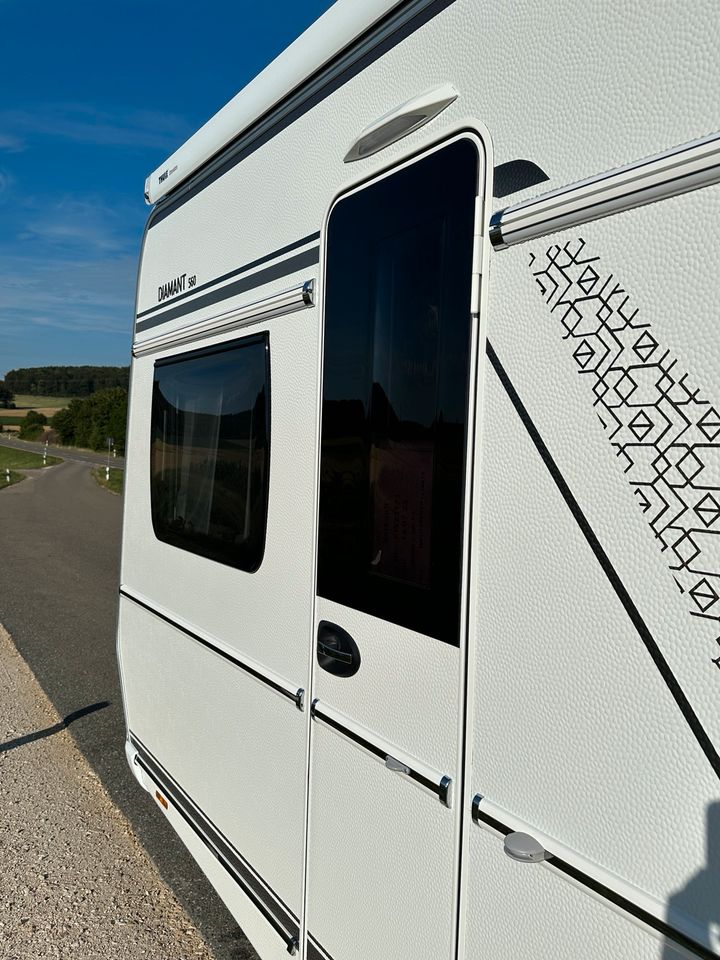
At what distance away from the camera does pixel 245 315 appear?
2.55 m

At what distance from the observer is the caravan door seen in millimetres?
1659

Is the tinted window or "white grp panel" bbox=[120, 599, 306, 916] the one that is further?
"white grp panel" bbox=[120, 599, 306, 916]

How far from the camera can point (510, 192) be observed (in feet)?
5.02

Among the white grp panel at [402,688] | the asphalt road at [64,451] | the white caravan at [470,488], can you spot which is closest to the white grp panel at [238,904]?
the white caravan at [470,488]

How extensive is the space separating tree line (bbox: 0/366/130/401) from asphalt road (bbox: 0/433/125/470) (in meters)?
8.28

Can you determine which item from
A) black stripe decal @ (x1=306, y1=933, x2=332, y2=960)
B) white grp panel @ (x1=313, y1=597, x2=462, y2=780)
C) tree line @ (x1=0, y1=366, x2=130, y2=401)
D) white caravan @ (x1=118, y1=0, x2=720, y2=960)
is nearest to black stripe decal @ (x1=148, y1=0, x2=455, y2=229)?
white caravan @ (x1=118, y1=0, x2=720, y2=960)

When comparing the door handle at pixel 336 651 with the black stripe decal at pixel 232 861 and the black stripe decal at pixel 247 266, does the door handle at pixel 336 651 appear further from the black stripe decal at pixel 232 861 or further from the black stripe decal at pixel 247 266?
the black stripe decal at pixel 247 266

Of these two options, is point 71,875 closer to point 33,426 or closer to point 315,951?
point 315,951

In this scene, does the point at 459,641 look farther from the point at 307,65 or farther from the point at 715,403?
the point at 307,65

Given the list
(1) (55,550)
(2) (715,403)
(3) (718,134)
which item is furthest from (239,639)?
(1) (55,550)

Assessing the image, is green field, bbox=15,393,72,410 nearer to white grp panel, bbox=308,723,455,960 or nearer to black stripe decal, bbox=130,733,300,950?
black stripe decal, bbox=130,733,300,950

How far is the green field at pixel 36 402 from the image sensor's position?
95000 mm

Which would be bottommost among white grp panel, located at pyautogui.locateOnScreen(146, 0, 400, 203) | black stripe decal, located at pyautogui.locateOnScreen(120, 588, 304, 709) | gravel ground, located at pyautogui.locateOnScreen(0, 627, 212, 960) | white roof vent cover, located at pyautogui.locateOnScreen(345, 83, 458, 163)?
gravel ground, located at pyautogui.locateOnScreen(0, 627, 212, 960)

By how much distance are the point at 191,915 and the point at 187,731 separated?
2.51ft
